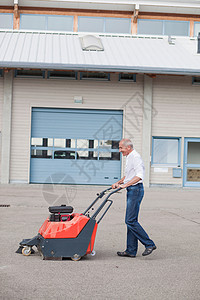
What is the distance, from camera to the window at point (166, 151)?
21703mm

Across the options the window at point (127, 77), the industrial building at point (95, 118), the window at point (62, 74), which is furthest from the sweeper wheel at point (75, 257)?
the window at point (127, 77)

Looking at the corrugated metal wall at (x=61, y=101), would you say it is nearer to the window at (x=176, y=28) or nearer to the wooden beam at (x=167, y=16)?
the window at (x=176, y=28)

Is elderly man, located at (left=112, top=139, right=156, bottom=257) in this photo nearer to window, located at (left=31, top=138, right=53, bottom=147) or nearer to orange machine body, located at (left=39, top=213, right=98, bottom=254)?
orange machine body, located at (left=39, top=213, right=98, bottom=254)

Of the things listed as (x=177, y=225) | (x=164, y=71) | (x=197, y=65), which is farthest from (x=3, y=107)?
(x=177, y=225)

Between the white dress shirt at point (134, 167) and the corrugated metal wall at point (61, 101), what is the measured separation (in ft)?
47.4

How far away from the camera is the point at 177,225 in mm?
10414

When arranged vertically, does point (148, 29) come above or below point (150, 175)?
above

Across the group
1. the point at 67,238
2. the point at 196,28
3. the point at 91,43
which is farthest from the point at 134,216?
the point at 196,28

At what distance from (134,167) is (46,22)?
2029 centimetres

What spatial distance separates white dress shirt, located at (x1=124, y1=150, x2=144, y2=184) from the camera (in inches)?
269

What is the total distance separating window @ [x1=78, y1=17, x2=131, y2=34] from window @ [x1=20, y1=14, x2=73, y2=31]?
71 cm

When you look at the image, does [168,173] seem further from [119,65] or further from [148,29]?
[148,29]

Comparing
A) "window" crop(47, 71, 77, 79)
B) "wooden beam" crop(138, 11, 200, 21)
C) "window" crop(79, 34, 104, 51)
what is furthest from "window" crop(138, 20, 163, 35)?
"window" crop(47, 71, 77, 79)

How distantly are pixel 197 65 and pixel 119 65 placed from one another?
11.8 ft
